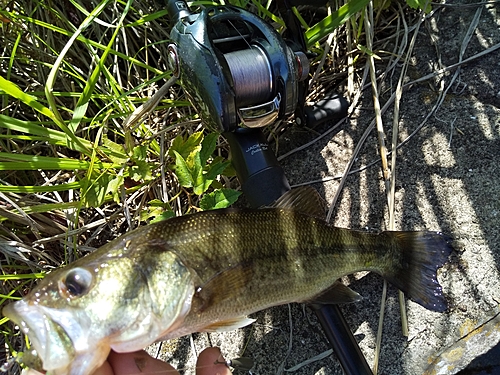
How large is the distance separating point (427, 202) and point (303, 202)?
2.44 feet

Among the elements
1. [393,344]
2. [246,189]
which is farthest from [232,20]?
[393,344]

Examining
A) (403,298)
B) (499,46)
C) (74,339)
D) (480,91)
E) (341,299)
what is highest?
(499,46)

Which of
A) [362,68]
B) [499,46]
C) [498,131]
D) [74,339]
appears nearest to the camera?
[74,339]

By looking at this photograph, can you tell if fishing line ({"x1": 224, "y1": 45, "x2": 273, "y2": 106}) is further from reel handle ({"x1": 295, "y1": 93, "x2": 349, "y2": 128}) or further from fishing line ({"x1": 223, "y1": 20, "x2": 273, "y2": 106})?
reel handle ({"x1": 295, "y1": 93, "x2": 349, "y2": 128})

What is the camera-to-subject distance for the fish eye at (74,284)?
4.94 ft

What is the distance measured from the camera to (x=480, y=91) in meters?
2.50

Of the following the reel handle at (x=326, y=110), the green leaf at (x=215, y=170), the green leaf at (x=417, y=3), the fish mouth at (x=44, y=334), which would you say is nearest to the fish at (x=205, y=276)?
the fish mouth at (x=44, y=334)

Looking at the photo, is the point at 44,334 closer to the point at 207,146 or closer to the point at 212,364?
the point at 212,364

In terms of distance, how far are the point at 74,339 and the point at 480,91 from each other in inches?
91.1

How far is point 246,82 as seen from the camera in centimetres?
192

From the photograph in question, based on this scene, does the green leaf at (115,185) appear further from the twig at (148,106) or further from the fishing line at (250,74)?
the fishing line at (250,74)

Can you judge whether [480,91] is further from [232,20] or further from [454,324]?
[232,20]

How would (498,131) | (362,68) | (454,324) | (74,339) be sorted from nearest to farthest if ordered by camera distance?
(74,339)
(454,324)
(498,131)
(362,68)

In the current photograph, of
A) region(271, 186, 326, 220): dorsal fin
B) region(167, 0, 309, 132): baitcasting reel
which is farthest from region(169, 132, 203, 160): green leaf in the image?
region(271, 186, 326, 220): dorsal fin
